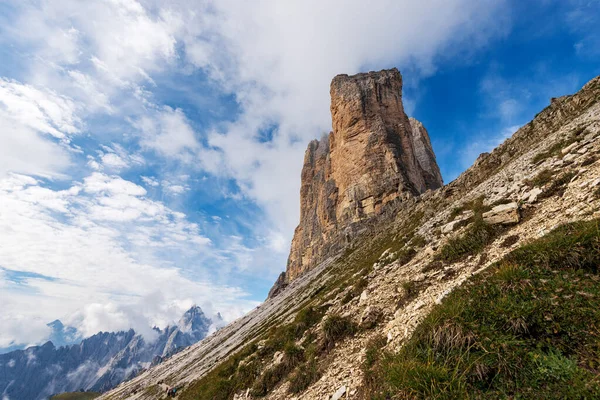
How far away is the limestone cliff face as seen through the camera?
8362 cm

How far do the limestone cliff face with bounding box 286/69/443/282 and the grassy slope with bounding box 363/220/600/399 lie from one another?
2591 inches

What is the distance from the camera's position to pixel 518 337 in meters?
5.45

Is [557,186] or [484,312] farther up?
[557,186]

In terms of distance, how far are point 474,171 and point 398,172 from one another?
178 feet

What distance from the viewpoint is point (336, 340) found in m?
10.9

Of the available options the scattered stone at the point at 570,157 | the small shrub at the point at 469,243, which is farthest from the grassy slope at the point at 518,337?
the scattered stone at the point at 570,157

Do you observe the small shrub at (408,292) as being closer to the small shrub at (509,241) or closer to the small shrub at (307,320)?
the small shrub at (509,241)

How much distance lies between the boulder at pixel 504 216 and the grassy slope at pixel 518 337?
4.19 m

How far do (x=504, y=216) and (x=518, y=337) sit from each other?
840 cm

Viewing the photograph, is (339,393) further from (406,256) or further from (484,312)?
(406,256)

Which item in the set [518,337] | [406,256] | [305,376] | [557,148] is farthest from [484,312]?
[557,148]

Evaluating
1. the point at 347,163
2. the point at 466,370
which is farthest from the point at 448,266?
the point at 347,163

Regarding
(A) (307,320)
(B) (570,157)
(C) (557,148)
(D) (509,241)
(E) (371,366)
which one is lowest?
(E) (371,366)

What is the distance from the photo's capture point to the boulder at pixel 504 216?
11.6 m
